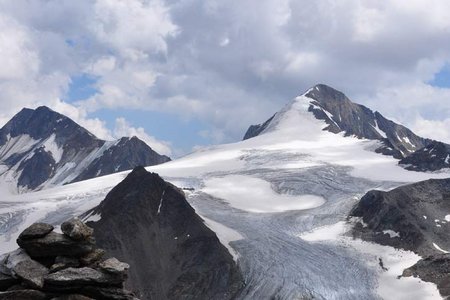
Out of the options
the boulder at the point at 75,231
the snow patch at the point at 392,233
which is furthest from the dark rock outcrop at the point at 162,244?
the boulder at the point at 75,231

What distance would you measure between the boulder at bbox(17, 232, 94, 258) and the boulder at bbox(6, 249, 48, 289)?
0.39m

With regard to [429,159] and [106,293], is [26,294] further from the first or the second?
[429,159]

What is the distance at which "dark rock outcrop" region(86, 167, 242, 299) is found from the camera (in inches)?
3317

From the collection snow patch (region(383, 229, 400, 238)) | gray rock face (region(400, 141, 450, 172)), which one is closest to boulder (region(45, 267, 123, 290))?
snow patch (region(383, 229, 400, 238))

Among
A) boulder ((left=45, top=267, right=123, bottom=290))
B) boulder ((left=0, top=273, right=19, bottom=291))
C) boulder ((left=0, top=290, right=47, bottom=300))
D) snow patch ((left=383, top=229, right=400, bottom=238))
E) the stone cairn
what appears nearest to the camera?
boulder ((left=0, top=290, right=47, bottom=300))

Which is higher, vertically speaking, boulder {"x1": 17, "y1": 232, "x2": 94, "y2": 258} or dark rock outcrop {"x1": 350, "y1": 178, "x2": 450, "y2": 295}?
boulder {"x1": 17, "y1": 232, "x2": 94, "y2": 258}

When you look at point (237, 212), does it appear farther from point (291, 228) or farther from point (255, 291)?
point (255, 291)

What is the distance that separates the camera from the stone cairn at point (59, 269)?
24859 millimetres

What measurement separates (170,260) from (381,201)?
42.8 meters

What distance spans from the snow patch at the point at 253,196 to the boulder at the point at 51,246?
9759 centimetres

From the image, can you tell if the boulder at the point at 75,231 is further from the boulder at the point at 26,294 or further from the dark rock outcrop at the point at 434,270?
the dark rock outcrop at the point at 434,270

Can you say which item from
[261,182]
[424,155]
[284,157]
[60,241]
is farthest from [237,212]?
[60,241]

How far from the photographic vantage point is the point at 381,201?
112750 mm

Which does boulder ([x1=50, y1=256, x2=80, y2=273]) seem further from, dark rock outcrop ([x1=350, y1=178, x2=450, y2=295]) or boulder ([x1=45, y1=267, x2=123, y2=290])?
dark rock outcrop ([x1=350, y1=178, x2=450, y2=295])
